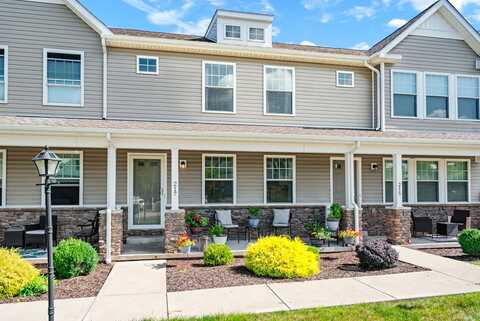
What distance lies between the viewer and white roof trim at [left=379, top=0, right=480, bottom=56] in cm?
1242

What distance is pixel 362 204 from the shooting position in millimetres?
12289

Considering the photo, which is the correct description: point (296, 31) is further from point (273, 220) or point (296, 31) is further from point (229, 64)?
point (273, 220)

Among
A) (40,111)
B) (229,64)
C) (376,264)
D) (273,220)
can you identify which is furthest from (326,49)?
(40,111)

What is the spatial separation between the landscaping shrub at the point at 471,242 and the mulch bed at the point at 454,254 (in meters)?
0.18

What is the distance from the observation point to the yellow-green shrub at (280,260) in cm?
712

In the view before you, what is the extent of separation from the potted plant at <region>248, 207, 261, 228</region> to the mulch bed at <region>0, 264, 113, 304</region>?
4.52 m

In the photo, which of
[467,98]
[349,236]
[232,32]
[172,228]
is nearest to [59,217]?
[172,228]

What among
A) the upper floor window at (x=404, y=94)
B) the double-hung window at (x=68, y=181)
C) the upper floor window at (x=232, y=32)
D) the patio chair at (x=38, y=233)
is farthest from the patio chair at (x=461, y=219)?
the patio chair at (x=38, y=233)

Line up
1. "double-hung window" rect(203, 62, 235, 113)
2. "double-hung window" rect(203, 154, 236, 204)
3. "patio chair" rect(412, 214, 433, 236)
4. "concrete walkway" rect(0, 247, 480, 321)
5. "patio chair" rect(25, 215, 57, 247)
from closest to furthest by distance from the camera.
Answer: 1. "concrete walkway" rect(0, 247, 480, 321)
2. "patio chair" rect(25, 215, 57, 247)
3. "patio chair" rect(412, 214, 433, 236)
4. "double-hung window" rect(203, 154, 236, 204)
5. "double-hung window" rect(203, 62, 235, 113)

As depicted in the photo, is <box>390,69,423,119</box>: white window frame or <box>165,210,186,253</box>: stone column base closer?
<box>165,210,186,253</box>: stone column base

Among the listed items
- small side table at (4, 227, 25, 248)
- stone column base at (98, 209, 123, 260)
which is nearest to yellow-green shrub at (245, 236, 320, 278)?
stone column base at (98, 209, 123, 260)

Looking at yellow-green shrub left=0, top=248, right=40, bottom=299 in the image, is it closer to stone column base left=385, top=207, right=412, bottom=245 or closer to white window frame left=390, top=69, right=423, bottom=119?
stone column base left=385, top=207, right=412, bottom=245

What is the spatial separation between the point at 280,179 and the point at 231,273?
495 centimetres

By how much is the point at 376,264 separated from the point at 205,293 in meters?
3.82
